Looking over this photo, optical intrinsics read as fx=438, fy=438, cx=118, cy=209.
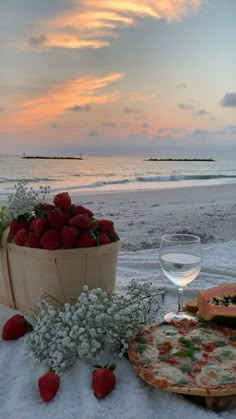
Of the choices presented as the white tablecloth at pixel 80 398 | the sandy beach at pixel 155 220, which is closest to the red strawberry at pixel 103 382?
the white tablecloth at pixel 80 398

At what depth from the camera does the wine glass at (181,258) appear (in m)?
1.55

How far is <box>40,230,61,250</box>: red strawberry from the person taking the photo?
1682 millimetres

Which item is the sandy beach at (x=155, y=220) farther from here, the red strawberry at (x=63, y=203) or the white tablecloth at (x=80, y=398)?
the white tablecloth at (x=80, y=398)

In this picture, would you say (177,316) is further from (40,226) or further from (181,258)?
(40,226)

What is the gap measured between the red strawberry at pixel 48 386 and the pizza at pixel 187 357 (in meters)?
0.23

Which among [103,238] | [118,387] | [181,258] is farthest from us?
[103,238]

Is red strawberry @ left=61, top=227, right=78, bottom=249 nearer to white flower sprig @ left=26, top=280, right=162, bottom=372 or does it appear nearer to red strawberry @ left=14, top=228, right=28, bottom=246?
red strawberry @ left=14, top=228, right=28, bottom=246

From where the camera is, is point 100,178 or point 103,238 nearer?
point 103,238

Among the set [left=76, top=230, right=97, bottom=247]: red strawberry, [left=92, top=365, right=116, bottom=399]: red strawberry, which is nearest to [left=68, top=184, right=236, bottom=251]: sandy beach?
[left=76, top=230, right=97, bottom=247]: red strawberry

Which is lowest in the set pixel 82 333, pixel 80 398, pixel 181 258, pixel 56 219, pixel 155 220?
pixel 155 220

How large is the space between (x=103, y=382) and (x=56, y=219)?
0.71 meters

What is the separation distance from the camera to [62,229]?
171 centimetres

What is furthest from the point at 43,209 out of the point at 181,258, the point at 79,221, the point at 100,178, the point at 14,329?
the point at 100,178

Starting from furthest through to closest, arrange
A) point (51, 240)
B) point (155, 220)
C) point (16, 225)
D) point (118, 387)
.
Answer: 1. point (155, 220)
2. point (16, 225)
3. point (51, 240)
4. point (118, 387)
